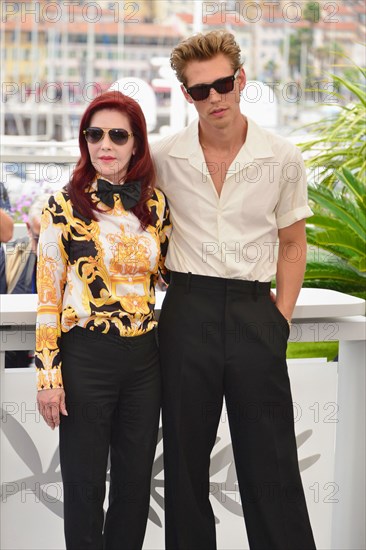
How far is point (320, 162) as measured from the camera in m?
5.12

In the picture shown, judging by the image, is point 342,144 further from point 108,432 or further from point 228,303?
point 108,432

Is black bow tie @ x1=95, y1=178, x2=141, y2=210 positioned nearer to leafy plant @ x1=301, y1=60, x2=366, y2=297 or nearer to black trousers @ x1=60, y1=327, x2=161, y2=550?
black trousers @ x1=60, y1=327, x2=161, y2=550

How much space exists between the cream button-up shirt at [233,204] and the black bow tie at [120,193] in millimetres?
164

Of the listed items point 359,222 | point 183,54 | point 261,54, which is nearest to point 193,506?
point 183,54

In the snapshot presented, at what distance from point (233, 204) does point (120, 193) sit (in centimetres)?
32

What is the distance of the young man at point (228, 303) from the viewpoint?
226cm

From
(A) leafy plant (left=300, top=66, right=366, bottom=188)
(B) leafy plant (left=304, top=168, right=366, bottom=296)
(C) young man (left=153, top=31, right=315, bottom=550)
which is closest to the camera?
(C) young man (left=153, top=31, right=315, bottom=550)

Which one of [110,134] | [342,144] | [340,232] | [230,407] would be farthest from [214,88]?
[342,144]

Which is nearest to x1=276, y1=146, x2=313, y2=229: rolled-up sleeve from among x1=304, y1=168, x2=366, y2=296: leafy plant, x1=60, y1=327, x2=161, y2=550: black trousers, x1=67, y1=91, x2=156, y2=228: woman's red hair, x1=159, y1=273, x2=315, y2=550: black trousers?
Answer: x1=159, y1=273, x2=315, y2=550: black trousers

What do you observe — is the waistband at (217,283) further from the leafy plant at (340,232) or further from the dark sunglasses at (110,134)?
the leafy plant at (340,232)

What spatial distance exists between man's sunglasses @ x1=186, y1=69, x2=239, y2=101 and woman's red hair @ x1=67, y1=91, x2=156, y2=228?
0.15 meters

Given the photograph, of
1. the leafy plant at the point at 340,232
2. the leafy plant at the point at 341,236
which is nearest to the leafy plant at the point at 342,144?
the leafy plant at the point at 340,232

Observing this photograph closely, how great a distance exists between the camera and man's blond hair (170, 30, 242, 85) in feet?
7.30

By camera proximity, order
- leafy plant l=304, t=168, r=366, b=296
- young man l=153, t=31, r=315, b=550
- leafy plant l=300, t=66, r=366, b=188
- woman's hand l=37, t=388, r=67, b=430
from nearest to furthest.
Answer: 1. woman's hand l=37, t=388, r=67, b=430
2. young man l=153, t=31, r=315, b=550
3. leafy plant l=304, t=168, r=366, b=296
4. leafy plant l=300, t=66, r=366, b=188
